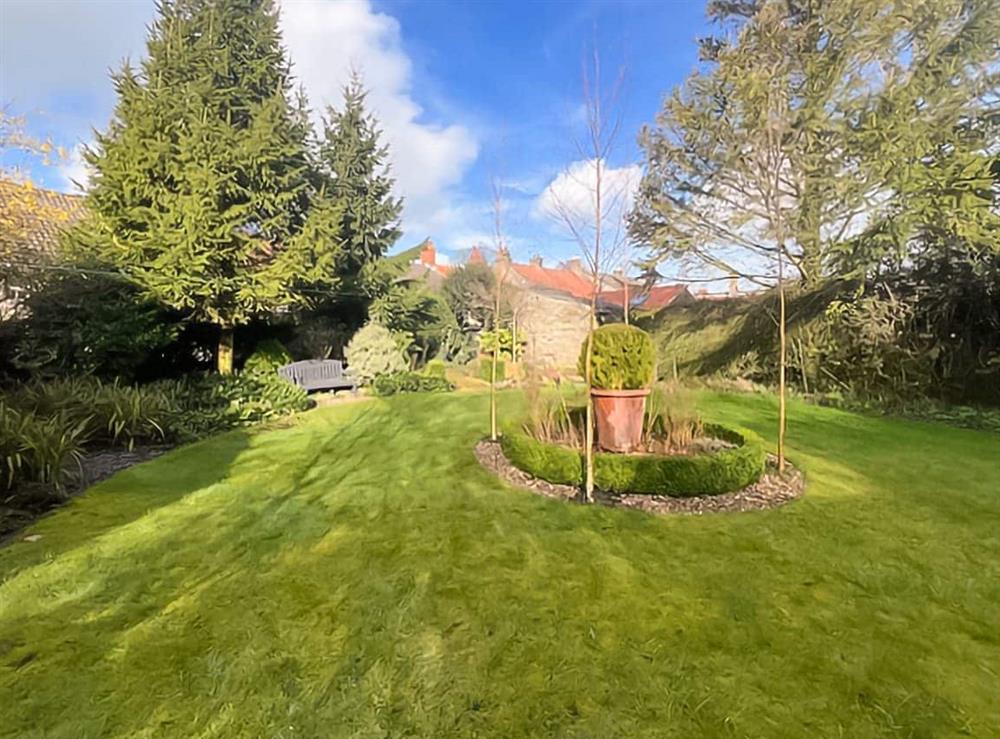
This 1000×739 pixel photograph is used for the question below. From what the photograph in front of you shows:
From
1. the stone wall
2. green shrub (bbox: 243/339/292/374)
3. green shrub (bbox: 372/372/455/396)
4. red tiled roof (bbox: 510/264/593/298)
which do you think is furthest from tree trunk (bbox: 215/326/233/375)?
red tiled roof (bbox: 510/264/593/298)

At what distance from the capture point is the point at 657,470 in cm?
522

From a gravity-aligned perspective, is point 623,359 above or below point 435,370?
above

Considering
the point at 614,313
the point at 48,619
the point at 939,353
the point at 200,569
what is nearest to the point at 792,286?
the point at 939,353

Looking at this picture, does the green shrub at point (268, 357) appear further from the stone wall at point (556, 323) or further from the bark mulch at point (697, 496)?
the stone wall at point (556, 323)

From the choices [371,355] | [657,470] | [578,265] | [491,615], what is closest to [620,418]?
[657,470]

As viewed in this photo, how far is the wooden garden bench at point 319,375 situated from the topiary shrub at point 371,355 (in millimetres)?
318

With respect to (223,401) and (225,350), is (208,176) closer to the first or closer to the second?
(225,350)

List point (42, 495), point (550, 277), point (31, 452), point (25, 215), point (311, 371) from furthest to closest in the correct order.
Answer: point (550, 277) → point (311, 371) → point (25, 215) → point (31, 452) → point (42, 495)

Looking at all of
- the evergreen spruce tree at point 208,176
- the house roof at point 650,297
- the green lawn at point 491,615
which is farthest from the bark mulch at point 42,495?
the house roof at point 650,297

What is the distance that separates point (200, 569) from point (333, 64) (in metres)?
15.9

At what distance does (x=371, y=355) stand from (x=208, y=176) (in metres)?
5.84

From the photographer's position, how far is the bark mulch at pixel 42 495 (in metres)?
4.58

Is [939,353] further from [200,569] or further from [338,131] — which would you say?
[338,131]

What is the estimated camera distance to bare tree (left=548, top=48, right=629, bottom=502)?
517 centimetres
